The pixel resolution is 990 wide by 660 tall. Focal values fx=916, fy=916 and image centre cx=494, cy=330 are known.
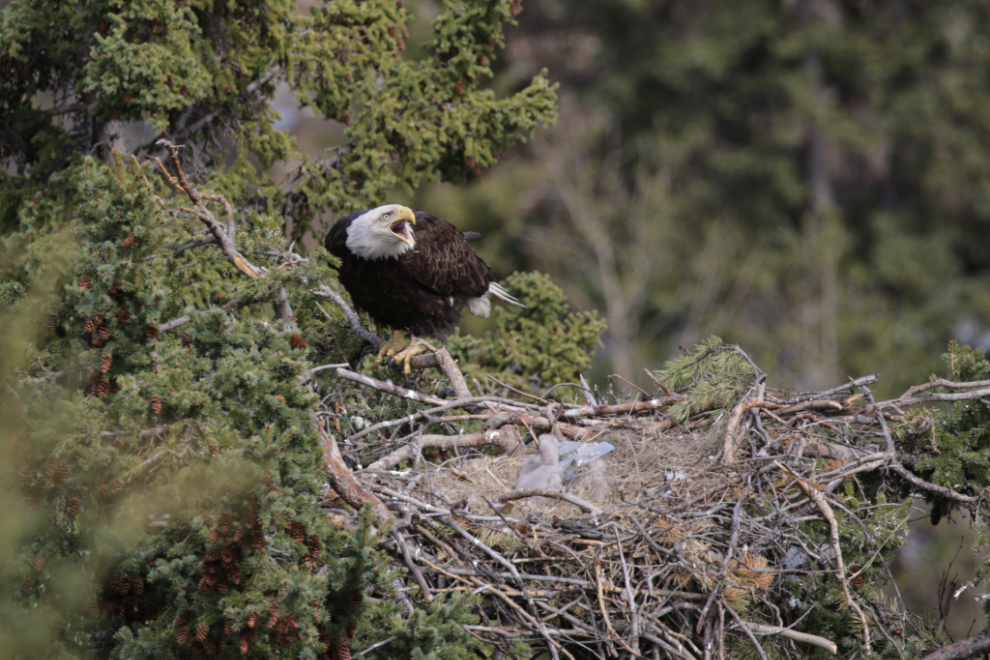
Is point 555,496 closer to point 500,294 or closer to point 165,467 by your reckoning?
point 165,467

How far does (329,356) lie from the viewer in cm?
493

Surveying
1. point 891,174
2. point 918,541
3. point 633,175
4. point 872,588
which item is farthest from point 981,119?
point 872,588

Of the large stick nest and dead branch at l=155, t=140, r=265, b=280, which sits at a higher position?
dead branch at l=155, t=140, r=265, b=280

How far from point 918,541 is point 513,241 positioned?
917 cm

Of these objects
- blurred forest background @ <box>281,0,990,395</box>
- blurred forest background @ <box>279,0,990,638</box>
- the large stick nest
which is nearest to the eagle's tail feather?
the large stick nest

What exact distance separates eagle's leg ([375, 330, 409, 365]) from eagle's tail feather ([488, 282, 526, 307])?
0.78 meters

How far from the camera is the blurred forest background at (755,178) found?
17.9 m

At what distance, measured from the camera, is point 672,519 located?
3.56 meters

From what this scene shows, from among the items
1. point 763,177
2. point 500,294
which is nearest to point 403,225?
point 500,294

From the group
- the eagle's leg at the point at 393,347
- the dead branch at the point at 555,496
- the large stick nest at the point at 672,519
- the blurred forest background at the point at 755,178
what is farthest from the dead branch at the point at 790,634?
the blurred forest background at the point at 755,178

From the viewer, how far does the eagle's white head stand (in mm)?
4812

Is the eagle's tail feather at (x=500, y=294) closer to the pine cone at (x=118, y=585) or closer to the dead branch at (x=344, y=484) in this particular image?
the dead branch at (x=344, y=484)

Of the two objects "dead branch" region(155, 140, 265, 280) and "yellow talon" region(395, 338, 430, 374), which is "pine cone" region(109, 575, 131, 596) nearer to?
"dead branch" region(155, 140, 265, 280)

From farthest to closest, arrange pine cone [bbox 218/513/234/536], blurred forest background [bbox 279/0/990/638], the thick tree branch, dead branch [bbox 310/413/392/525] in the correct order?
blurred forest background [bbox 279/0/990/638] → the thick tree branch → dead branch [bbox 310/413/392/525] → pine cone [bbox 218/513/234/536]
